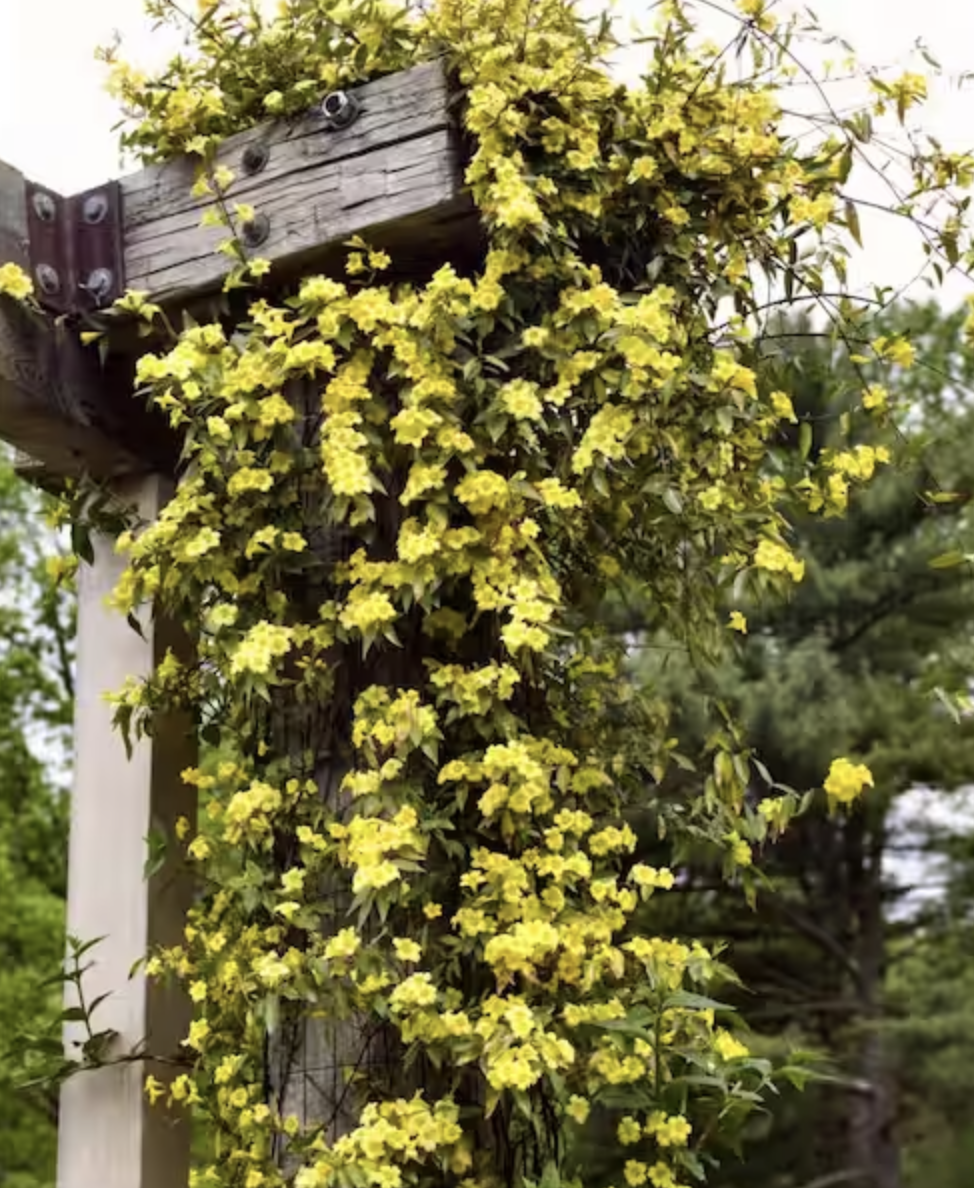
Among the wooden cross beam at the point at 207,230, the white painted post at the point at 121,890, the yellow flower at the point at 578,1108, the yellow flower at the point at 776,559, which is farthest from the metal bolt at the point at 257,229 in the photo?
the yellow flower at the point at 578,1108

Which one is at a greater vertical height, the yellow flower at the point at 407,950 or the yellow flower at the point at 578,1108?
the yellow flower at the point at 407,950

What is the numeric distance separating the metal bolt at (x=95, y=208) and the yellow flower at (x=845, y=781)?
1140 mm

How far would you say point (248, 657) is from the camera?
154 cm

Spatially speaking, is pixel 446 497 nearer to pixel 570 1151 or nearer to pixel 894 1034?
pixel 570 1151

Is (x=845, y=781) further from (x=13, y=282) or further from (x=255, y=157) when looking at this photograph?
(x=13, y=282)

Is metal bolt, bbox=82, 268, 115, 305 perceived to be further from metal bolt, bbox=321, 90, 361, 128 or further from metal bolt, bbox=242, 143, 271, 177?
metal bolt, bbox=321, 90, 361, 128

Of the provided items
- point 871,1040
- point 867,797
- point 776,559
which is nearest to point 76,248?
point 776,559

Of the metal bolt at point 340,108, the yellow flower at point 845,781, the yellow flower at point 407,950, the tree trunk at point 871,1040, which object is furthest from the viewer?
the tree trunk at point 871,1040

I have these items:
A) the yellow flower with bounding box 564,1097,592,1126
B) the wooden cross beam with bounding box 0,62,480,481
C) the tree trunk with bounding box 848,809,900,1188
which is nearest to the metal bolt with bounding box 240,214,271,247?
the wooden cross beam with bounding box 0,62,480,481

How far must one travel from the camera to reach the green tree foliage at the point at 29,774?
754cm

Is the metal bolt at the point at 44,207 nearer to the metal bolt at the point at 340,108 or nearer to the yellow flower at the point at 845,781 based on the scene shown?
the metal bolt at the point at 340,108

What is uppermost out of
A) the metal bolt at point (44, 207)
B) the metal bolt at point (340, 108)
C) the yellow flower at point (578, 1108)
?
the metal bolt at point (44, 207)

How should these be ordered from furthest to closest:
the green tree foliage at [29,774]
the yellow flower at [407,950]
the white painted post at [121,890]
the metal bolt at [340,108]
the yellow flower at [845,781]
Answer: the green tree foliage at [29,774] < the white painted post at [121,890] < the metal bolt at [340,108] < the yellow flower at [845,781] < the yellow flower at [407,950]

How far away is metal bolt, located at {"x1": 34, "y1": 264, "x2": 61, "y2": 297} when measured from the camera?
180cm
